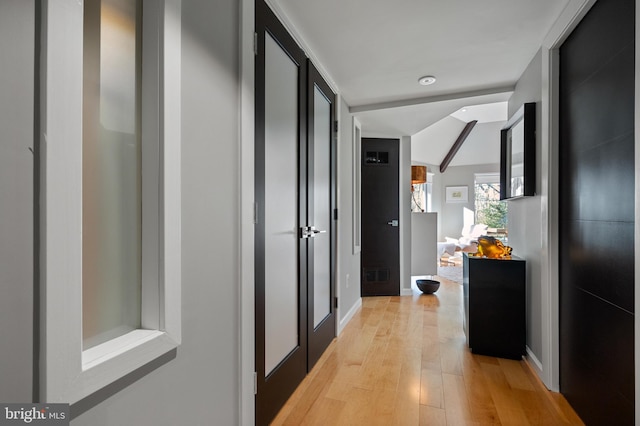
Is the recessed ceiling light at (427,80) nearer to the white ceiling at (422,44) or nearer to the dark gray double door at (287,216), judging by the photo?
the white ceiling at (422,44)

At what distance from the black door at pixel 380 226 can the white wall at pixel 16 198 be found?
13.2 feet

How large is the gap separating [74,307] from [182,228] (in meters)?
0.42

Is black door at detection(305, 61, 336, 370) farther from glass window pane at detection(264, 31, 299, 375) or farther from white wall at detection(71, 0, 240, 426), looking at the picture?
white wall at detection(71, 0, 240, 426)

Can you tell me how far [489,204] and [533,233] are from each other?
24.9 feet

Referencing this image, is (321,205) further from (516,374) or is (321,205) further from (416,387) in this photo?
(516,374)

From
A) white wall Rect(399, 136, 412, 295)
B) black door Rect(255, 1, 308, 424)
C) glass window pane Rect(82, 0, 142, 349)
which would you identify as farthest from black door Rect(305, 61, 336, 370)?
white wall Rect(399, 136, 412, 295)

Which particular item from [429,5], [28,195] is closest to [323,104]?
[429,5]

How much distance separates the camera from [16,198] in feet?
2.21

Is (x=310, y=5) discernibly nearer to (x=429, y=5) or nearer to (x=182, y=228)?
(x=429, y=5)

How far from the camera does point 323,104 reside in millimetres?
2783

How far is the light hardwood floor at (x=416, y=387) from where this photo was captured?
1815 millimetres

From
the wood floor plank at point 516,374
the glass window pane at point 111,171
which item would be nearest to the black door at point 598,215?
the wood floor plank at point 516,374

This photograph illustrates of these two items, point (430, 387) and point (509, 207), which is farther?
point (509, 207)

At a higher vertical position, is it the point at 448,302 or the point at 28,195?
the point at 28,195
